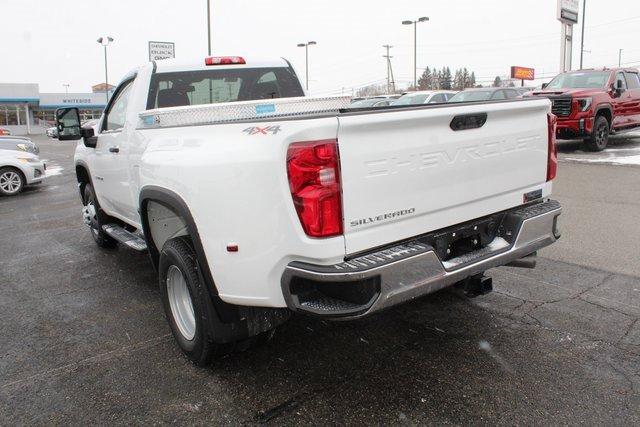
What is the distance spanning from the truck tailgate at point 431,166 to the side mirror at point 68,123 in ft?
14.1

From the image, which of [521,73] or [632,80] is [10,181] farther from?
[521,73]

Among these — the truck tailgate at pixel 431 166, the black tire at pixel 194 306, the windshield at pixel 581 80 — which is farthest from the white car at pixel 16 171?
the windshield at pixel 581 80

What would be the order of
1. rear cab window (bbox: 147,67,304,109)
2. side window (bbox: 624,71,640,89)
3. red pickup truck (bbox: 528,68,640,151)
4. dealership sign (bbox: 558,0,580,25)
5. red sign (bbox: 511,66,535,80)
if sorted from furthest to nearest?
red sign (bbox: 511,66,535,80), dealership sign (bbox: 558,0,580,25), side window (bbox: 624,71,640,89), red pickup truck (bbox: 528,68,640,151), rear cab window (bbox: 147,67,304,109)

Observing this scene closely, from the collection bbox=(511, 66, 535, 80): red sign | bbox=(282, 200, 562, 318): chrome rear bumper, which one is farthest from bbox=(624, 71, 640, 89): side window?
bbox=(511, 66, 535, 80): red sign

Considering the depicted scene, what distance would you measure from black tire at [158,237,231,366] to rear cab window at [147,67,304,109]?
173 cm

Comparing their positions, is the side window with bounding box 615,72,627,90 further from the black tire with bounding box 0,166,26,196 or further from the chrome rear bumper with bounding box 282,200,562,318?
the black tire with bounding box 0,166,26,196

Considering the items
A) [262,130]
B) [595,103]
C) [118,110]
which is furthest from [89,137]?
[595,103]

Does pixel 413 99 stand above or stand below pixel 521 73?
below

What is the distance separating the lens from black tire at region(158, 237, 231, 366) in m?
3.06

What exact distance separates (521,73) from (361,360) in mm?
69944

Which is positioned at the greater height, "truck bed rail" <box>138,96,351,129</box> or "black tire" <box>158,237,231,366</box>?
"truck bed rail" <box>138,96,351,129</box>

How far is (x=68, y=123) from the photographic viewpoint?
228 inches

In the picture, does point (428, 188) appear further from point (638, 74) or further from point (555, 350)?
point (638, 74)

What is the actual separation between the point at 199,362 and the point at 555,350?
2263 millimetres
